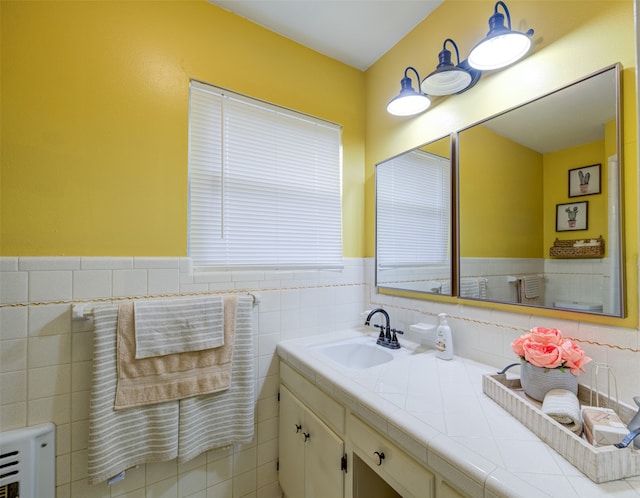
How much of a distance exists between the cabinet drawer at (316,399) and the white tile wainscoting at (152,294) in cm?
15

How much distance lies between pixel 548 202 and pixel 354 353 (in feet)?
3.76

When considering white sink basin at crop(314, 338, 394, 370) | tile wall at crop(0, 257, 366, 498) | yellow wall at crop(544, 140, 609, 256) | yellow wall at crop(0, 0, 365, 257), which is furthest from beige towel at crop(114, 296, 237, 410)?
yellow wall at crop(544, 140, 609, 256)

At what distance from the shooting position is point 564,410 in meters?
0.74

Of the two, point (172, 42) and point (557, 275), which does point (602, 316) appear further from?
point (172, 42)

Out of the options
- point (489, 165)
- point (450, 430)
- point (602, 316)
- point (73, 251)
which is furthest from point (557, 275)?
point (73, 251)

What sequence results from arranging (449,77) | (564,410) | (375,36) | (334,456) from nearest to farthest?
(564,410) → (334,456) → (449,77) → (375,36)

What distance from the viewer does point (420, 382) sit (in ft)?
3.56

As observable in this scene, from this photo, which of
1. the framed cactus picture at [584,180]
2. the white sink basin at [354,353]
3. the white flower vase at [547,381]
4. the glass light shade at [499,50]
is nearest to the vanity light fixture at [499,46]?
the glass light shade at [499,50]

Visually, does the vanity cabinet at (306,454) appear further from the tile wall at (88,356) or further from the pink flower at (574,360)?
the pink flower at (574,360)

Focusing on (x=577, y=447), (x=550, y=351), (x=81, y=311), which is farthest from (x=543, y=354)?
(x=81, y=311)

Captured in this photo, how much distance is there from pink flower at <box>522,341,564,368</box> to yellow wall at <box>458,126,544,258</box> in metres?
0.38

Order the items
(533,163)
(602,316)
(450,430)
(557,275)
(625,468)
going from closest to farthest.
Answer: (625,468) < (450,430) < (602,316) < (557,275) < (533,163)

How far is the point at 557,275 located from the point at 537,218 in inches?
8.9

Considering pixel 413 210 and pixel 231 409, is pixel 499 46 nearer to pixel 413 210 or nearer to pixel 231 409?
pixel 413 210
